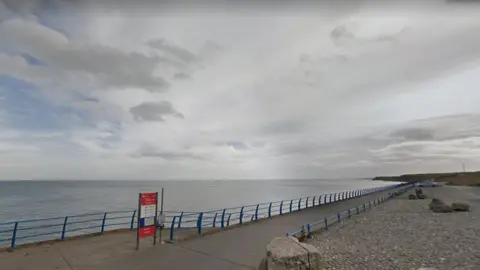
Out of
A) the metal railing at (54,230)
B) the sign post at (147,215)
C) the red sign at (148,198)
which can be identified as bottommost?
the metal railing at (54,230)

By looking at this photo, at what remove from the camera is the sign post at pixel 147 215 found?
11070mm

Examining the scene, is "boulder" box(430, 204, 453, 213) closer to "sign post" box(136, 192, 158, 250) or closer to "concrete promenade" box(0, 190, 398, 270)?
"concrete promenade" box(0, 190, 398, 270)

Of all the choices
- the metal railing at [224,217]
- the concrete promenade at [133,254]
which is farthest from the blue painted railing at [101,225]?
the concrete promenade at [133,254]

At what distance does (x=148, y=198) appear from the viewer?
11406 mm

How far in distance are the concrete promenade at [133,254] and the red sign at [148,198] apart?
164cm

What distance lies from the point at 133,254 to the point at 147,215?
5.52 ft

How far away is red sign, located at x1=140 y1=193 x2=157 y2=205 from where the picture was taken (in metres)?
11.2

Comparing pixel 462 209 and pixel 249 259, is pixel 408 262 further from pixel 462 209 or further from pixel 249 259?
pixel 462 209

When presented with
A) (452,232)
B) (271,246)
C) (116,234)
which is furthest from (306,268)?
(452,232)

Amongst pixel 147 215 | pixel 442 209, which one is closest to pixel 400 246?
pixel 147 215

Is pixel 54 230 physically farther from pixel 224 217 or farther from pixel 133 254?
pixel 133 254

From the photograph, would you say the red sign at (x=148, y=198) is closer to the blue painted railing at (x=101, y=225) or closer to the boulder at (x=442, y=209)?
the blue painted railing at (x=101, y=225)

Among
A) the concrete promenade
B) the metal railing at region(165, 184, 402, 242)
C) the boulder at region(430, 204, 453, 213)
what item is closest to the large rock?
the concrete promenade

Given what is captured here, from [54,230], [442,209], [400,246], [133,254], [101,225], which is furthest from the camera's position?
[54,230]
